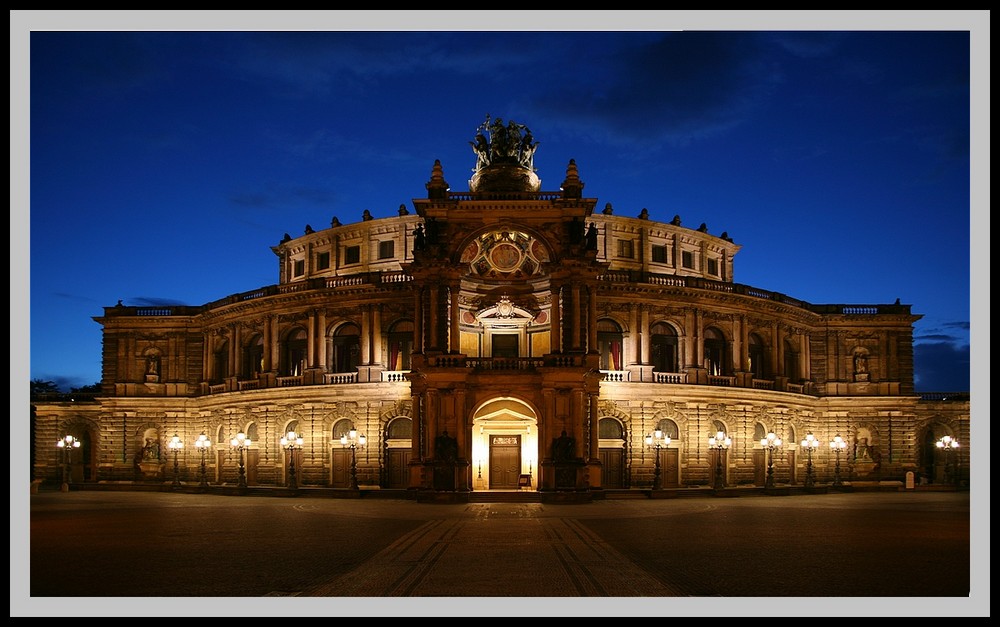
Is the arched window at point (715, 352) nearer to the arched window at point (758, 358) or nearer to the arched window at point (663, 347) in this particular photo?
the arched window at point (663, 347)

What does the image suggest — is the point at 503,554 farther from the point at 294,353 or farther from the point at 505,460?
the point at 294,353

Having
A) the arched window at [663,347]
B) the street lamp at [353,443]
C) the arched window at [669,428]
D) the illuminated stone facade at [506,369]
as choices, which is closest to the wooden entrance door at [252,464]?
the illuminated stone facade at [506,369]

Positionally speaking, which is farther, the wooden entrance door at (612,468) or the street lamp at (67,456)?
the street lamp at (67,456)

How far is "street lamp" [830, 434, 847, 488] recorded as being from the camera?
68188mm

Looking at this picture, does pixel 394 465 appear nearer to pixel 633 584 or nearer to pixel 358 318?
pixel 358 318

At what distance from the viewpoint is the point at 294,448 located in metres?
68.2

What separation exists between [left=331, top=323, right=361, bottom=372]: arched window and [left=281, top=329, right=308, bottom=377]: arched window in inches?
101

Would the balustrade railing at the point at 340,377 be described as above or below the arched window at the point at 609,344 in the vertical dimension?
below

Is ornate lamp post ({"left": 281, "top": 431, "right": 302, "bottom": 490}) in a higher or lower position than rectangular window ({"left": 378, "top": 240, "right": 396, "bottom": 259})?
lower

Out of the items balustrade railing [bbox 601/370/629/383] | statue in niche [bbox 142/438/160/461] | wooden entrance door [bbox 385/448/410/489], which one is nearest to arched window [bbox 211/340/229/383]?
statue in niche [bbox 142/438/160/461]

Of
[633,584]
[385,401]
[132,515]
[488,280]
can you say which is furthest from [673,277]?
[633,584]

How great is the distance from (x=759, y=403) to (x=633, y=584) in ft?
170

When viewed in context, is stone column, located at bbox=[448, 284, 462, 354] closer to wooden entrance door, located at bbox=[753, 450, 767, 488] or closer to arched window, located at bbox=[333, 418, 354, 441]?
arched window, located at bbox=[333, 418, 354, 441]

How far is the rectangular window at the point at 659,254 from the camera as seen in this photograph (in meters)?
77.9
